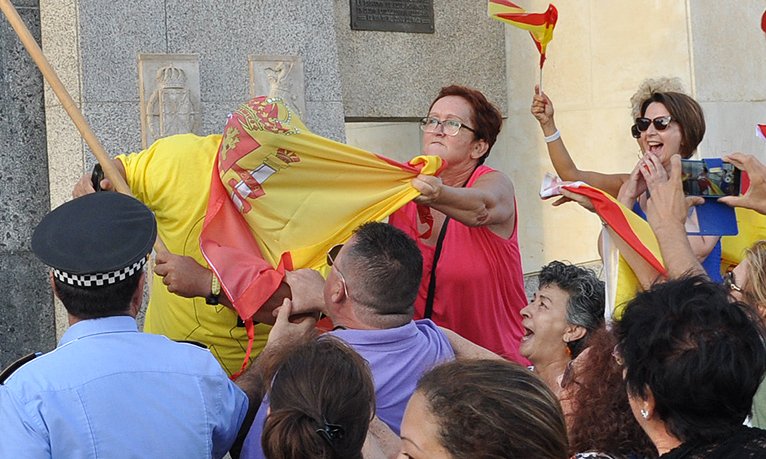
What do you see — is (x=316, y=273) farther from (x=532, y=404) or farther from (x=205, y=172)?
(x=532, y=404)

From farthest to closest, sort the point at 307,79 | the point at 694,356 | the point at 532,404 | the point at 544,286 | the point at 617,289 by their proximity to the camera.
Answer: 1. the point at 307,79
2. the point at 544,286
3. the point at 617,289
4. the point at 694,356
5. the point at 532,404

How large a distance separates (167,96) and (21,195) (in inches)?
40.0

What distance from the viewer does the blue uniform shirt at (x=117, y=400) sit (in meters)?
2.80

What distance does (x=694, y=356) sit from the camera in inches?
103

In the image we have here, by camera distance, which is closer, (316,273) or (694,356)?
(694,356)

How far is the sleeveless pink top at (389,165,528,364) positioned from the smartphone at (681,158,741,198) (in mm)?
896

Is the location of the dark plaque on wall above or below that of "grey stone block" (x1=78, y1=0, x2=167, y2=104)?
above

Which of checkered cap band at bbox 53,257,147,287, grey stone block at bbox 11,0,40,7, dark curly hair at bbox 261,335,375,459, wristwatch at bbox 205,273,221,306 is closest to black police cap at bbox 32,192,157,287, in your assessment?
checkered cap band at bbox 53,257,147,287

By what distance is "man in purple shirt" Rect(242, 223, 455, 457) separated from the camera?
11.5 feet

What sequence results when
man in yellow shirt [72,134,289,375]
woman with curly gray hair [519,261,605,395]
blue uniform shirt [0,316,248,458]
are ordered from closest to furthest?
blue uniform shirt [0,316,248,458] < woman with curly gray hair [519,261,605,395] < man in yellow shirt [72,134,289,375]

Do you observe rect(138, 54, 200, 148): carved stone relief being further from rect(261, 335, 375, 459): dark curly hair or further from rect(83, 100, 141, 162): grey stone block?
rect(261, 335, 375, 459): dark curly hair

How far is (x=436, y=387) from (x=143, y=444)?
2.76 ft

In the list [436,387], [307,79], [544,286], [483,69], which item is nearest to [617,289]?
[544,286]

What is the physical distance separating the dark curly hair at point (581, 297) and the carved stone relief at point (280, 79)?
2592 millimetres
